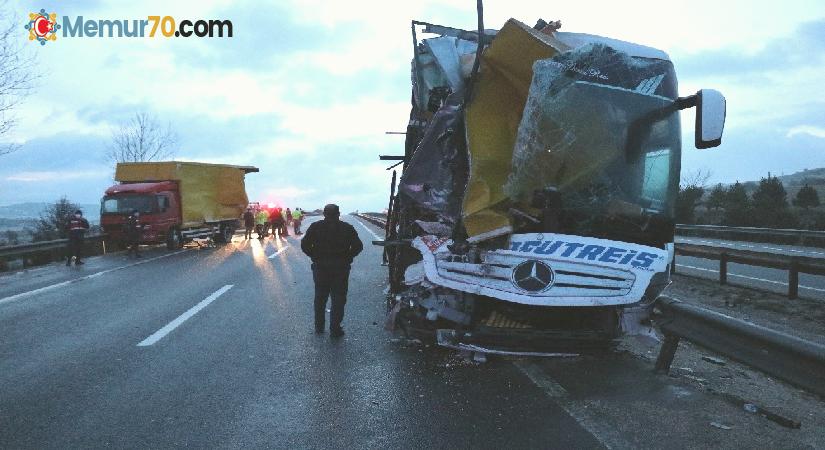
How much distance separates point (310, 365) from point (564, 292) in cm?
255

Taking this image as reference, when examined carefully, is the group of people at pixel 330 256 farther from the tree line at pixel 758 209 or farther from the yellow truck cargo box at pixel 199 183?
the tree line at pixel 758 209

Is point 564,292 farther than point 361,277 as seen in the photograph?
No

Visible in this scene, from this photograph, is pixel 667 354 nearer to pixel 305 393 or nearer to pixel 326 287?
pixel 305 393

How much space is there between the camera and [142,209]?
20.4m

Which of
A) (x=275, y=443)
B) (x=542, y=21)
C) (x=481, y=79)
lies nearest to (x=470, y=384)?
(x=275, y=443)

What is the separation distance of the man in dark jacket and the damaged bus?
5.02 feet

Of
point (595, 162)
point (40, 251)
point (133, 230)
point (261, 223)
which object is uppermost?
point (595, 162)

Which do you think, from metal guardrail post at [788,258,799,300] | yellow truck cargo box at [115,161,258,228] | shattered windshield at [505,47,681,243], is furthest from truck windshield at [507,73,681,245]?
yellow truck cargo box at [115,161,258,228]

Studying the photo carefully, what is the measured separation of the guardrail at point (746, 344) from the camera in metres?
3.17

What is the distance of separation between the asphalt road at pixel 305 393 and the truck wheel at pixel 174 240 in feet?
45.6

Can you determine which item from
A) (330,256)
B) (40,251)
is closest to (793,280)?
(330,256)

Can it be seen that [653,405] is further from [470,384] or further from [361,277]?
[361,277]

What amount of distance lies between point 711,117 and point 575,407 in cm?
269

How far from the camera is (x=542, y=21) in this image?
262 inches
